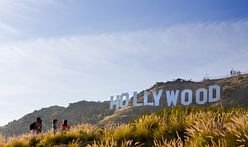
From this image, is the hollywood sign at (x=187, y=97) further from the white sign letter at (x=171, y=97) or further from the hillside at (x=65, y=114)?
the hillside at (x=65, y=114)

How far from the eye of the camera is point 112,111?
10775cm

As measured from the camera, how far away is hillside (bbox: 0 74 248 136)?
268ft

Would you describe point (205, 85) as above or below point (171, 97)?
above

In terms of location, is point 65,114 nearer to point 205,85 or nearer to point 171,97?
point 205,85

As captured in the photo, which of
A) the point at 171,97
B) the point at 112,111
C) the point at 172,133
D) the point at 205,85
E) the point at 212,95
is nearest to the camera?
the point at 172,133

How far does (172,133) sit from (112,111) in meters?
93.9

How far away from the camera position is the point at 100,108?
12619 centimetres

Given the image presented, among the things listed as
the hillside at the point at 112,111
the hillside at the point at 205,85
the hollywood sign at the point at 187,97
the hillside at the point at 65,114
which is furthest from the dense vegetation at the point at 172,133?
the hillside at the point at 65,114

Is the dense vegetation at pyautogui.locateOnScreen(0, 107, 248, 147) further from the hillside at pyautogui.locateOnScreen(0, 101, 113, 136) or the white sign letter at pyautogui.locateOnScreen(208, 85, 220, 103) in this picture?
the hillside at pyautogui.locateOnScreen(0, 101, 113, 136)

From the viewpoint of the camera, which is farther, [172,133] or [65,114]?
[65,114]

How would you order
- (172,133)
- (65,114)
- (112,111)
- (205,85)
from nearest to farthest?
1. (172,133)
2. (205,85)
3. (112,111)
4. (65,114)

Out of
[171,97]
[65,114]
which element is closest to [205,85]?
[171,97]

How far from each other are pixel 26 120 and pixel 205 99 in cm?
5437

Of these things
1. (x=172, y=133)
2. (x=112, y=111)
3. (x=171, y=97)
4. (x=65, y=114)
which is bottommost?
(x=65, y=114)
